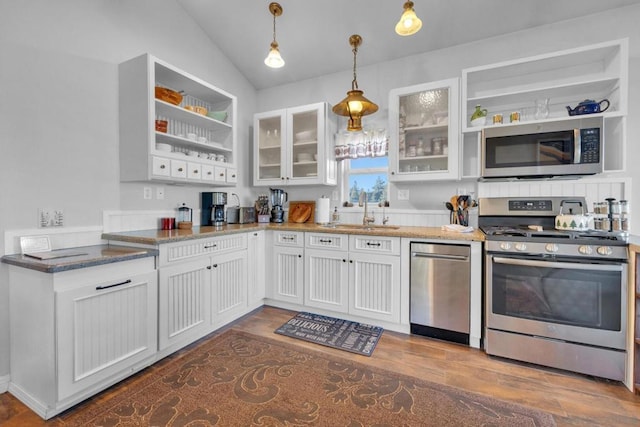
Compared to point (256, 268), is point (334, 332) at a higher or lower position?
lower

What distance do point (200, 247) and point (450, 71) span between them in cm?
295

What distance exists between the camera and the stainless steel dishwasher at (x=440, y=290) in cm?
226

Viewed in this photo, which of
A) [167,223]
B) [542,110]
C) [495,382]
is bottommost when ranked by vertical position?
[495,382]

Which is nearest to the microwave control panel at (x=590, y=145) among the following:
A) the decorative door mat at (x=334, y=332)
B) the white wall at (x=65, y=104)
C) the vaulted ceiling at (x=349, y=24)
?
the vaulted ceiling at (x=349, y=24)

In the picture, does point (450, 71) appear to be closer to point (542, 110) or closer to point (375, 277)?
point (542, 110)

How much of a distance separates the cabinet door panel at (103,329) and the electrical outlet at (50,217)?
0.69 meters

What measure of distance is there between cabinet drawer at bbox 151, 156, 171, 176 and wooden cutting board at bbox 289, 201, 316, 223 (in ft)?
5.19

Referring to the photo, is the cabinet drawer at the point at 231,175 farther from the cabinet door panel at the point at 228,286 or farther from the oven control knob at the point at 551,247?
the oven control knob at the point at 551,247

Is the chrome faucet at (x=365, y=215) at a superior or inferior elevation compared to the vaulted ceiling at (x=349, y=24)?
inferior

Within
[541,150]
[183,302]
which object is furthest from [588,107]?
[183,302]

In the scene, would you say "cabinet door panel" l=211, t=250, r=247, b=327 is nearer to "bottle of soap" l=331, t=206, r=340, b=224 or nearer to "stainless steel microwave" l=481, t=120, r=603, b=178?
"bottle of soap" l=331, t=206, r=340, b=224

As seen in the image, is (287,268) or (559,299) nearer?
(559,299)

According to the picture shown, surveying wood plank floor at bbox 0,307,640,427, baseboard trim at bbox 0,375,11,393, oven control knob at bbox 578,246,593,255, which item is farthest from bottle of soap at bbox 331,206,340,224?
baseboard trim at bbox 0,375,11,393

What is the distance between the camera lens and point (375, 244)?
100 inches
